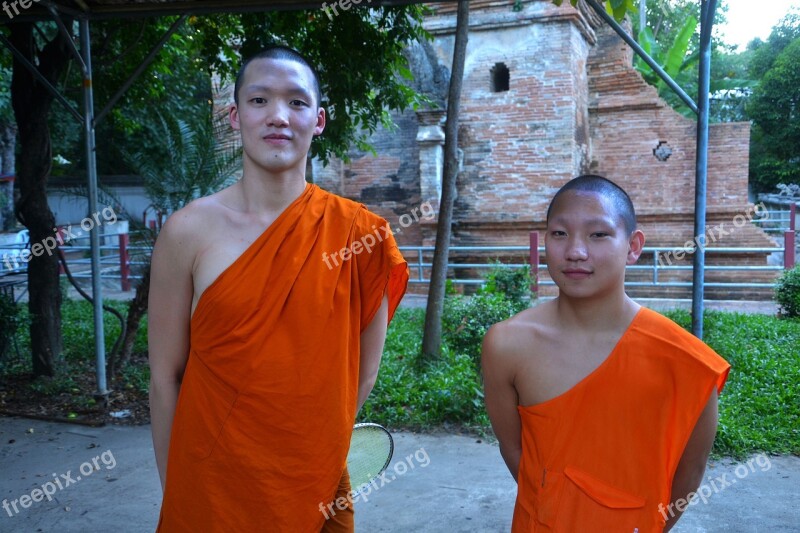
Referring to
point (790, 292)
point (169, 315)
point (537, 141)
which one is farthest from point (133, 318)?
point (537, 141)

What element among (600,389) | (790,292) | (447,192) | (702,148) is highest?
(702,148)

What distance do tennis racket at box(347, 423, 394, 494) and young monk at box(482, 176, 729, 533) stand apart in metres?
0.58

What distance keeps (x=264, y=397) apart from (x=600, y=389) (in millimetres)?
874

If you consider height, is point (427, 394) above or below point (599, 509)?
below

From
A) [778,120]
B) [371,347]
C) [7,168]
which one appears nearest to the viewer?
[371,347]

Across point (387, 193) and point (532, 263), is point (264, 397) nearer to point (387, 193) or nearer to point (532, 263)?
point (532, 263)

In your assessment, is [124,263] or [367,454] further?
[124,263]

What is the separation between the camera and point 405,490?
165 inches

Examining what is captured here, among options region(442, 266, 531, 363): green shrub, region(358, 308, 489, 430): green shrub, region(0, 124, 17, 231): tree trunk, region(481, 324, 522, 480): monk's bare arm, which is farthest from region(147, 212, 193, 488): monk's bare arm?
region(0, 124, 17, 231): tree trunk

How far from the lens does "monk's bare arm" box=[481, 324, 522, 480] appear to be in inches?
79.5

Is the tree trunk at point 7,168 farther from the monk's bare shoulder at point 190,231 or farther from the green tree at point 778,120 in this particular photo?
the green tree at point 778,120

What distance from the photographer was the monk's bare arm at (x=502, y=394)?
2.02m

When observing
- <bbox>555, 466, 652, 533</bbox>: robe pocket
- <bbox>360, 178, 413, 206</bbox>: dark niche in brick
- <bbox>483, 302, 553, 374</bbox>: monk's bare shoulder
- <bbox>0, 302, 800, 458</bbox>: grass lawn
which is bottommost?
<bbox>0, 302, 800, 458</bbox>: grass lawn

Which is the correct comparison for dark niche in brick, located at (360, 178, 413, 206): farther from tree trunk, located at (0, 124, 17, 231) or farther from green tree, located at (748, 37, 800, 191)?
green tree, located at (748, 37, 800, 191)
